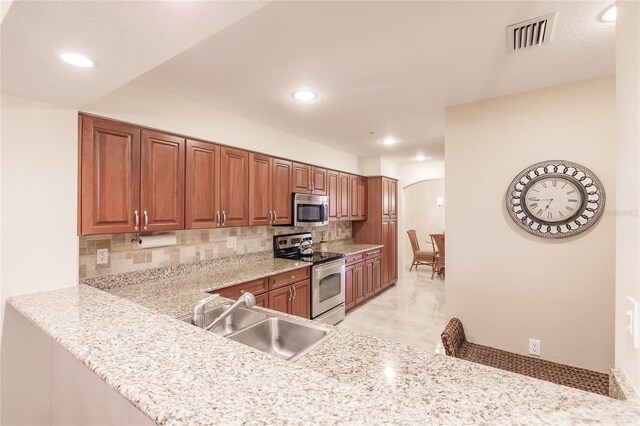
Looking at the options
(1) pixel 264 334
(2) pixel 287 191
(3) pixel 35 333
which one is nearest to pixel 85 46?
(1) pixel 264 334

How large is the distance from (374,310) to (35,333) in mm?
3731

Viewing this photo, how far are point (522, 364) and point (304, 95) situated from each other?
9.16ft

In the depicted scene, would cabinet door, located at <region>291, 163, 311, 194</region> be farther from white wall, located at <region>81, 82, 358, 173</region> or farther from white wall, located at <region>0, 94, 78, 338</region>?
white wall, located at <region>0, 94, 78, 338</region>

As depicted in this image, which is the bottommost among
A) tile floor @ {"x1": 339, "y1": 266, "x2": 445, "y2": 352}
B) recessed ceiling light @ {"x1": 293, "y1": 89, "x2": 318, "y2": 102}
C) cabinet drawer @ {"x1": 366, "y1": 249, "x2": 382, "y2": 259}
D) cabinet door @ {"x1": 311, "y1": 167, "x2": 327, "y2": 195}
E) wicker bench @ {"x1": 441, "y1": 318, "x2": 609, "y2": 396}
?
tile floor @ {"x1": 339, "y1": 266, "x2": 445, "y2": 352}

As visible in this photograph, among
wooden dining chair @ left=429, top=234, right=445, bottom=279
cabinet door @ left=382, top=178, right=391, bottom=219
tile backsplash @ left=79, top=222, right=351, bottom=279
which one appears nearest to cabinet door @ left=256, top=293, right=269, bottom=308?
tile backsplash @ left=79, top=222, right=351, bottom=279

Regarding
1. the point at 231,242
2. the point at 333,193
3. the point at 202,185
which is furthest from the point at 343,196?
the point at 202,185

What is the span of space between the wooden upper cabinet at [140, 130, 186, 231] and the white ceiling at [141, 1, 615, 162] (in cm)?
45

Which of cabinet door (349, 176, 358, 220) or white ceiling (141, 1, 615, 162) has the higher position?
white ceiling (141, 1, 615, 162)

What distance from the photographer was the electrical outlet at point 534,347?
2.37 metres

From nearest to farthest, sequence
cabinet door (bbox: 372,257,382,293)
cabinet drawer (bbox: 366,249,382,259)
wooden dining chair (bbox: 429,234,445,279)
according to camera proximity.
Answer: cabinet drawer (bbox: 366,249,382,259)
cabinet door (bbox: 372,257,382,293)
wooden dining chair (bbox: 429,234,445,279)

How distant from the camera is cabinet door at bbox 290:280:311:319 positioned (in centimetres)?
Result: 313

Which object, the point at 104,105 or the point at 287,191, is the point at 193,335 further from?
the point at 287,191

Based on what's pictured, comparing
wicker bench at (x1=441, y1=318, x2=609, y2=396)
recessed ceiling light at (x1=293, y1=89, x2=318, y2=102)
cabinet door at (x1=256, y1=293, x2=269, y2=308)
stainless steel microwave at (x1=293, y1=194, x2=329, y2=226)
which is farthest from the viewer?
stainless steel microwave at (x1=293, y1=194, x2=329, y2=226)

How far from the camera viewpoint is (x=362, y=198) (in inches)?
206
